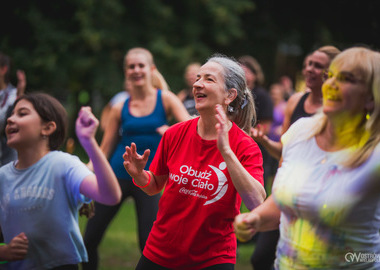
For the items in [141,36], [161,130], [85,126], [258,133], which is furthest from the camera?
[141,36]

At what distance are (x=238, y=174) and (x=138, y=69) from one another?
10.3 ft

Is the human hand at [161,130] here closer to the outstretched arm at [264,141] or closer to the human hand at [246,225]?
the outstretched arm at [264,141]

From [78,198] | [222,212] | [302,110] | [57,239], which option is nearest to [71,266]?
[57,239]


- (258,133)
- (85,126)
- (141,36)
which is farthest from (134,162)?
(141,36)

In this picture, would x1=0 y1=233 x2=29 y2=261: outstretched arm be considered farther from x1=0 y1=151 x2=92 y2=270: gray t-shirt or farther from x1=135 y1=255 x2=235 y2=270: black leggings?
x1=135 y1=255 x2=235 y2=270: black leggings

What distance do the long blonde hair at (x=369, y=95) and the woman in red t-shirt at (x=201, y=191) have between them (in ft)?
2.54

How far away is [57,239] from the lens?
337cm

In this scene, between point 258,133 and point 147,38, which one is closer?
point 258,133

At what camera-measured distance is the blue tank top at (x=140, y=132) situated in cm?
550

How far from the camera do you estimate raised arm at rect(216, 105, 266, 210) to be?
2.98 m

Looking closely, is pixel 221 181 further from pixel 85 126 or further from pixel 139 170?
pixel 85 126

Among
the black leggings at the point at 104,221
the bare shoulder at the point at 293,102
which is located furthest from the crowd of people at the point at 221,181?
the black leggings at the point at 104,221

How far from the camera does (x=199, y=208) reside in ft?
10.7

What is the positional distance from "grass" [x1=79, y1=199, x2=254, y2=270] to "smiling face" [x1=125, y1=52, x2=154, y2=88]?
2.31 meters
